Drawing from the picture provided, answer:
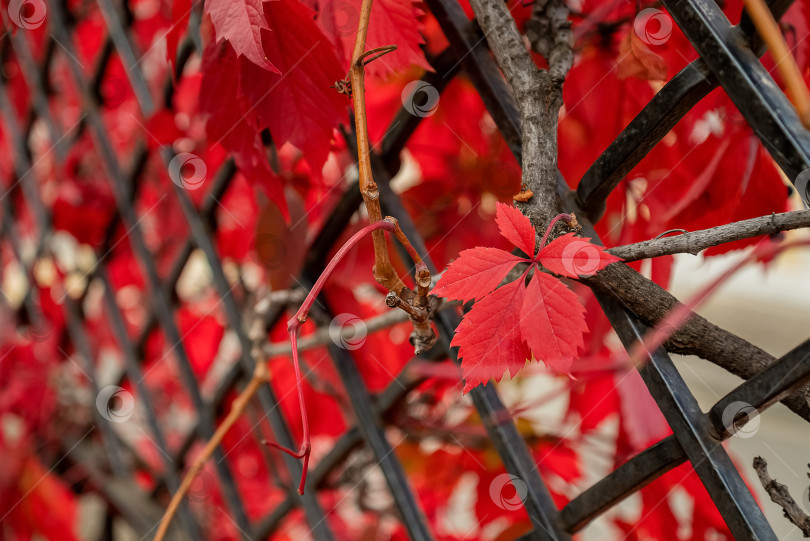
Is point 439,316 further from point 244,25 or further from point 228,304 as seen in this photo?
point 228,304

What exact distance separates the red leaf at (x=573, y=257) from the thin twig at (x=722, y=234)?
1.2 inches

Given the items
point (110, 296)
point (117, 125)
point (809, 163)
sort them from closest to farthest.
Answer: point (809, 163)
point (110, 296)
point (117, 125)

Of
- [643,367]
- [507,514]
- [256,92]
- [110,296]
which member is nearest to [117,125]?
[110,296]

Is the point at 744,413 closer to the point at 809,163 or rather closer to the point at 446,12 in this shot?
the point at 809,163

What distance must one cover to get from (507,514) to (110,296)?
0.87 meters

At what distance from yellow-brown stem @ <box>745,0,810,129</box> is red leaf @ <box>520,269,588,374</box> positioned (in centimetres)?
16

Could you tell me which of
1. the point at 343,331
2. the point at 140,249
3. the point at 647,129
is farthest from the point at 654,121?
the point at 140,249

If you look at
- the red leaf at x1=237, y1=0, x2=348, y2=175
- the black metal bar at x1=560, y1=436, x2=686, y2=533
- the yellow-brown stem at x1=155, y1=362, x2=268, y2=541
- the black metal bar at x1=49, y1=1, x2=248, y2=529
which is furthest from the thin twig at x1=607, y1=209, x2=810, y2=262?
the black metal bar at x1=49, y1=1, x2=248, y2=529

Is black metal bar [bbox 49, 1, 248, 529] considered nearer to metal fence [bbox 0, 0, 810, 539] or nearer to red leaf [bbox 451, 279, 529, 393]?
metal fence [bbox 0, 0, 810, 539]

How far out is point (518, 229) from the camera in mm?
375

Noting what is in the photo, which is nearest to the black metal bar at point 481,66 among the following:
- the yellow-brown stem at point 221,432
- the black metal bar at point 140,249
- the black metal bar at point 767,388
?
the black metal bar at point 767,388

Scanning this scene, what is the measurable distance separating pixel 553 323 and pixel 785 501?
0.17 m

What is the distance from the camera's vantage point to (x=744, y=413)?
1.20ft

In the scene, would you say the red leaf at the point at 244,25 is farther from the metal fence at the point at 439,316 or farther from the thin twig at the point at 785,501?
the thin twig at the point at 785,501
